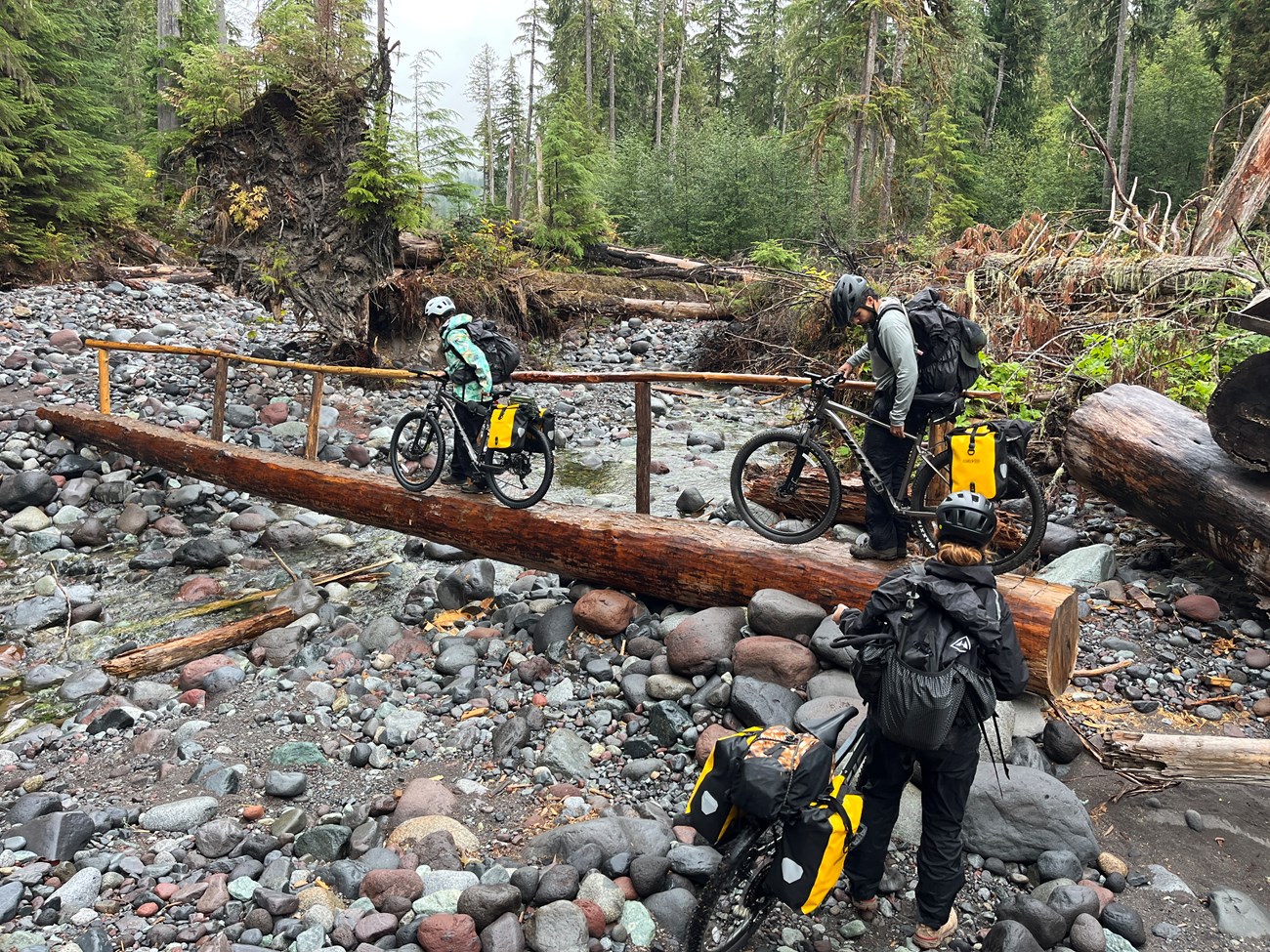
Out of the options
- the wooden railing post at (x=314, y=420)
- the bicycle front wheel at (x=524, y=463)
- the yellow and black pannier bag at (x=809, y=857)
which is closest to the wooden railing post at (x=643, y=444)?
the bicycle front wheel at (x=524, y=463)

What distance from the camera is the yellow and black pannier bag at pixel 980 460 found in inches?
191

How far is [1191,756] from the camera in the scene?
156 inches

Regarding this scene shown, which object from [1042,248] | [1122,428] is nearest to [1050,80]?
[1042,248]

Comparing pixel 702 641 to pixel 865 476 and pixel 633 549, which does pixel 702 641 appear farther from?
pixel 865 476

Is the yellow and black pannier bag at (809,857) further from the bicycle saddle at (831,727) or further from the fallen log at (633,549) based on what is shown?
the fallen log at (633,549)

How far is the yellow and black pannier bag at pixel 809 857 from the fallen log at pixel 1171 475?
3834 mm

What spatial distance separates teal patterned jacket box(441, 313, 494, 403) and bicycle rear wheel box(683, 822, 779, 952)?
4.57m

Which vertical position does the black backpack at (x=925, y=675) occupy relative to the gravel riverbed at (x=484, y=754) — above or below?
above

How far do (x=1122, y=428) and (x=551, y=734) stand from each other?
4.72 metres

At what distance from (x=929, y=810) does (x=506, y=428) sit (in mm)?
4354

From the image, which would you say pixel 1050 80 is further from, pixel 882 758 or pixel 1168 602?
pixel 882 758

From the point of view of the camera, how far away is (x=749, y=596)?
5.84 m

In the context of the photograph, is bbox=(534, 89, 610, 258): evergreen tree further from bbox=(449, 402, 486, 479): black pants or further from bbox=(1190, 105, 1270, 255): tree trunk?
bbox=(449, 402, 486, 479): black pants

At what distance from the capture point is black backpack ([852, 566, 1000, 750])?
3.06 meters
